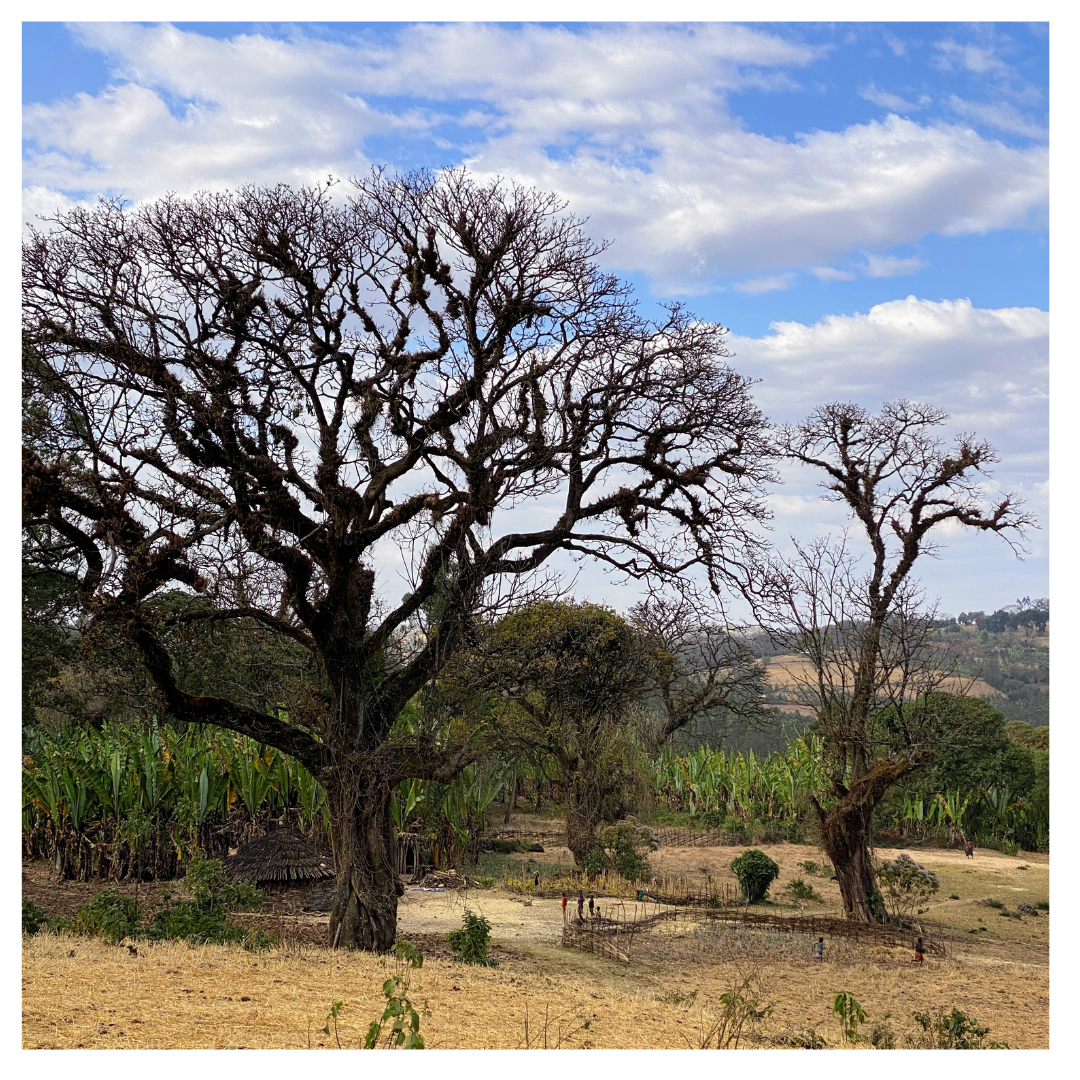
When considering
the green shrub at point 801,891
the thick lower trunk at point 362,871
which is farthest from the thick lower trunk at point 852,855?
the thick lower trunk at point 362,871

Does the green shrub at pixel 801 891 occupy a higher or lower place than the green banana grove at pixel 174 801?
lower

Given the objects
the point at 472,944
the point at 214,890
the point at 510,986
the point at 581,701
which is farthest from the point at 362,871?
the point at 581,701

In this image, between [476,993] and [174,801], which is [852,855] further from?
[174,801]

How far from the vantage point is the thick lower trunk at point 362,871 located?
1059 cm

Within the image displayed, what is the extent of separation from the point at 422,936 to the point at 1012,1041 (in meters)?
6.83

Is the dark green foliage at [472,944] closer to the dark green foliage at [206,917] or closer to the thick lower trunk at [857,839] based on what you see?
the dark green foliage at [206,917]

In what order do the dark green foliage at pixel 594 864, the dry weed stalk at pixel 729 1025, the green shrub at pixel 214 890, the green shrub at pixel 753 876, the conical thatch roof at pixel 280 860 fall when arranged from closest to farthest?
the dry weed stalk at pixel 729 1025, the green shrub at pixel 214 890, the conical thatch roof at pixel 280 860, the green shrub at pixel 753 876, the dark green foliage at pixel 594 864

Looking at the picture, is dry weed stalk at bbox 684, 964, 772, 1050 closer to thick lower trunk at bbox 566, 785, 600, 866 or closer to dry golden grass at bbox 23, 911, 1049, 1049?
dry golden grass at bbox 23, 911, 1049, 1049

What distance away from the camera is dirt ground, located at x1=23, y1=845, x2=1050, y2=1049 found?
6848mm

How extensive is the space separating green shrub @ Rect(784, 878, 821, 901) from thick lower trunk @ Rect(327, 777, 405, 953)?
360 inches

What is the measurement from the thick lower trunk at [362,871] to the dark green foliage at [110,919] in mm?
2139

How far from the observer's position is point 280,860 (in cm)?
1505

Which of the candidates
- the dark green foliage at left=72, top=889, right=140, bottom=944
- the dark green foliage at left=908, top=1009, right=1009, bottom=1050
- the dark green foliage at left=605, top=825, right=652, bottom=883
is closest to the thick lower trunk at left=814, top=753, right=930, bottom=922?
the dark green foliage at left=605, top=825, right=652, bottom=883
